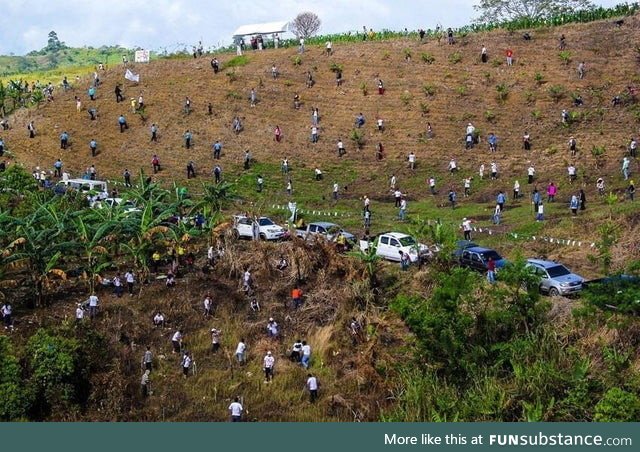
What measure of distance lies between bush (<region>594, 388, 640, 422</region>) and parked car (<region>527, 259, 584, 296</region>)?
7.11 meters

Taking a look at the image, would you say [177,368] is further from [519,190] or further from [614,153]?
[614,153]

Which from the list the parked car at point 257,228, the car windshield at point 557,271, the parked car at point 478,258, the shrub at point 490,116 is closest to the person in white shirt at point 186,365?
the parked car at point 257,228

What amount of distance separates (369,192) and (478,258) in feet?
51.7

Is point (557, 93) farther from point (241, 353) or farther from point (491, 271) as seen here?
point (241, 353)

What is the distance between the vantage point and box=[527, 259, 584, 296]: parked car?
28572mm

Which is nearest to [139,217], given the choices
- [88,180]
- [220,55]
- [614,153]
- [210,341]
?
[210,341]

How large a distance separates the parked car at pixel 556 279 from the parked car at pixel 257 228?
1164 cm

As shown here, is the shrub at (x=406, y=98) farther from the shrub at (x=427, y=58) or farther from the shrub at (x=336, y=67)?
the shrub at (x=336, y=67)

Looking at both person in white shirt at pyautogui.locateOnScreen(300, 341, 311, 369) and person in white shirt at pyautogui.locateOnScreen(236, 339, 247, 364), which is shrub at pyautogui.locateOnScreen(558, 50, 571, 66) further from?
person in white shirt at pyautogui.locateOnScreen(236, 339, 247, 364)

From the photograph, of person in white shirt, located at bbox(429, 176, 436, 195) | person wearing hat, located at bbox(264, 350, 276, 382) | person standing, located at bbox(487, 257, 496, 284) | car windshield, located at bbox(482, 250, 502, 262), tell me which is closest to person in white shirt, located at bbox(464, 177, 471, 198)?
person in white shirt, located at bbox(429, 176, 436, 195)

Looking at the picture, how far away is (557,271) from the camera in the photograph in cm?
2945

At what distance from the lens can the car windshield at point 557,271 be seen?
95.9 feet

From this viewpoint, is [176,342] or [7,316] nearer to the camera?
[176,342]

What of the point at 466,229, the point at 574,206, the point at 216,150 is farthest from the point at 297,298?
the point at 216,150
